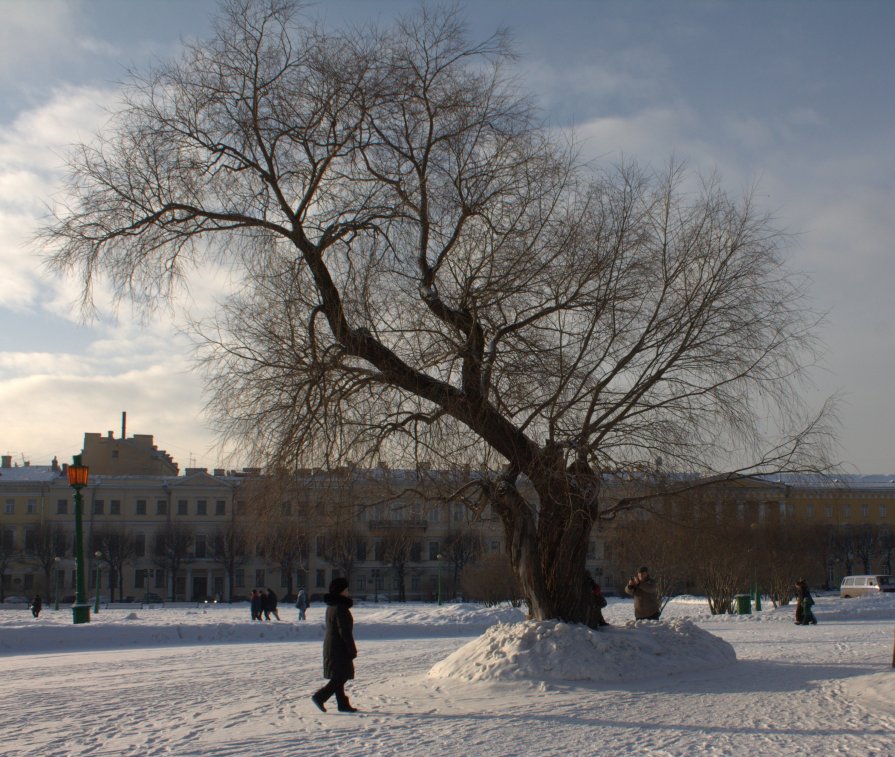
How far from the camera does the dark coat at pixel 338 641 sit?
11.2m

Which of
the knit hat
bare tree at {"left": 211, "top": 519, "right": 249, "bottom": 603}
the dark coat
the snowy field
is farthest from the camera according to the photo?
bare tree at {"left": 211, "top": 519, "right": 249, "bottom": 603}

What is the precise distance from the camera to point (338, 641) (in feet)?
37.0

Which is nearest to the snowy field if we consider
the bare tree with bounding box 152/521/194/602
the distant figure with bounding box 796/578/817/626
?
the distant figure with bounding box 796/578/817/626

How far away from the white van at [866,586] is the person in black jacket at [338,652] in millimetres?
45271

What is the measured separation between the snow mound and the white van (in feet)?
132

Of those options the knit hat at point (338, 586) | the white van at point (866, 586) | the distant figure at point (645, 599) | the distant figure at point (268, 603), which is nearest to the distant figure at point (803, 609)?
the distant figure at point (645, 599)

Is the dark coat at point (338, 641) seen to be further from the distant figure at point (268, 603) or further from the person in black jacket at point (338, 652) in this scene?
the distant figure at point (268, 603)

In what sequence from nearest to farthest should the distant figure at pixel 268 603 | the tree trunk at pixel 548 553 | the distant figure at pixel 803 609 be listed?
the tree trunk at pixel 548 553, the distant figure at pixel 803 609, the distant figure at pixel 268 603

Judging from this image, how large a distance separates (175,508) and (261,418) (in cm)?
7072

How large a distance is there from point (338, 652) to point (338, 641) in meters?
0.12

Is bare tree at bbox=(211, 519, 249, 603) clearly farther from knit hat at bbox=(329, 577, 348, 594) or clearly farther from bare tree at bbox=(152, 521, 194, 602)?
knit hat at bbox=(329, 577, 348, 594)

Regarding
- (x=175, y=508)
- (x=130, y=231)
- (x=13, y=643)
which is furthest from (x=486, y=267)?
(x=175, y=508)

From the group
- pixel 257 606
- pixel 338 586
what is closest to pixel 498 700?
pixel 338 586

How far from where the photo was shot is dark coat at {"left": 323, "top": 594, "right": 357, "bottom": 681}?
11211 millimetres
